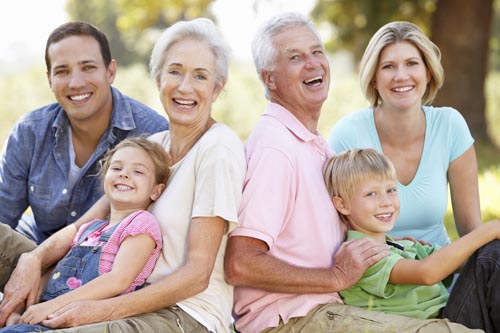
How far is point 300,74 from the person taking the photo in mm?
3803

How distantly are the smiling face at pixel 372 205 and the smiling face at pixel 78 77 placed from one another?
5.31ft

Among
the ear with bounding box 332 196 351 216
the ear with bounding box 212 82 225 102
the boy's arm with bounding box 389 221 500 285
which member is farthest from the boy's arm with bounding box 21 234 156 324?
the boy's arm with bounding box 389 221 500 285

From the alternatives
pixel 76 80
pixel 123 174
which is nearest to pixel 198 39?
pixel 123 174

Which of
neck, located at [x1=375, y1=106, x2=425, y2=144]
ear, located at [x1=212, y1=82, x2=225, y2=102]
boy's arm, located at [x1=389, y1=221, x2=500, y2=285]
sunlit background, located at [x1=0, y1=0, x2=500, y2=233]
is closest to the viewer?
boy's arm, located at [x1=389, y1=221, x2=500, y2=285]

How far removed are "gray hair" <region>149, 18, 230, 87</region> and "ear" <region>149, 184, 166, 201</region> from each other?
0.53 meters

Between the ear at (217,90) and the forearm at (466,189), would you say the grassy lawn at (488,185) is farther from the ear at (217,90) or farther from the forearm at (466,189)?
the ear at (217,90)

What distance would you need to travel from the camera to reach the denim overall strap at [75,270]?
11.4 feet

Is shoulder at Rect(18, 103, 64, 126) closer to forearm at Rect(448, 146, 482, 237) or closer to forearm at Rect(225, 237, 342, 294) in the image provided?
forearm at Rect(225, 237, 342, 294)

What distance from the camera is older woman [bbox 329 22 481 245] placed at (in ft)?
14.1

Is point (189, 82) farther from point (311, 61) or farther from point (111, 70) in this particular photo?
point (111, 70)

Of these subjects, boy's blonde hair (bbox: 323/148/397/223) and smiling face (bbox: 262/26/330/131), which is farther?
smiling face (bbox: 262/26/330/131)

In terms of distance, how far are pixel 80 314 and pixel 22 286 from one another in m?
0.58

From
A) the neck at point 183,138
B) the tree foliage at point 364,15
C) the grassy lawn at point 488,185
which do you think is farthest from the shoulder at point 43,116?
the tree foliage at point 364,15

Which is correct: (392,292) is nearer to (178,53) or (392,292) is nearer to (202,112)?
(202,112)
